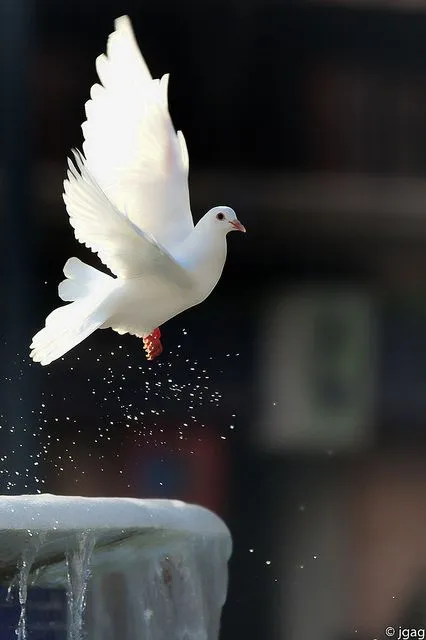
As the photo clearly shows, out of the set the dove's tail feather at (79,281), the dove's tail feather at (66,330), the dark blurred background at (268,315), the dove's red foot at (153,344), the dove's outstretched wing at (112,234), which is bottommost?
the dark blurred background at (268,315)

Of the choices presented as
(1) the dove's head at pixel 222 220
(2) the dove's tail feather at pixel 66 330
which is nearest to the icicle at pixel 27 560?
(2) the dove's tail feather at pixel 66 330

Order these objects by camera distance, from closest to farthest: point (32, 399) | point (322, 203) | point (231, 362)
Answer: point (32, 399), point (231, 362), point (322, 203)

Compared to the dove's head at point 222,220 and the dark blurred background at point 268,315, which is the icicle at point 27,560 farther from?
the dark blurred background at point 268,315

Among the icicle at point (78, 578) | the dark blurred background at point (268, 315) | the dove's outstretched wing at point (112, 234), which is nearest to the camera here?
the dove's outstretched wing at point (112, 234)

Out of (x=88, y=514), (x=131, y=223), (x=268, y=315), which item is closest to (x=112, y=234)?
(x=131, y=223)

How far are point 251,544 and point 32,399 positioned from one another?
463 millimetres

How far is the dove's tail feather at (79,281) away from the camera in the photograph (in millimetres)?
906

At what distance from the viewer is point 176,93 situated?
2479 mm

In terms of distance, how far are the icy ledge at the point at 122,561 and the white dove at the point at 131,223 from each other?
11 cm

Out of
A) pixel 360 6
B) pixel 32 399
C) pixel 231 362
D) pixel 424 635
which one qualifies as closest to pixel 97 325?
pixel 424 635

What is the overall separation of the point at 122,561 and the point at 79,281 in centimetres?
22

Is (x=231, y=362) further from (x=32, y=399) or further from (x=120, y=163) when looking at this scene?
(x=120, y=163)

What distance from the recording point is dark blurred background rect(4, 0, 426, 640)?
224cm

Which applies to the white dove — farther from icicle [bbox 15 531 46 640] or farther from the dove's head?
icicle [bbox 15 531 46 640]
